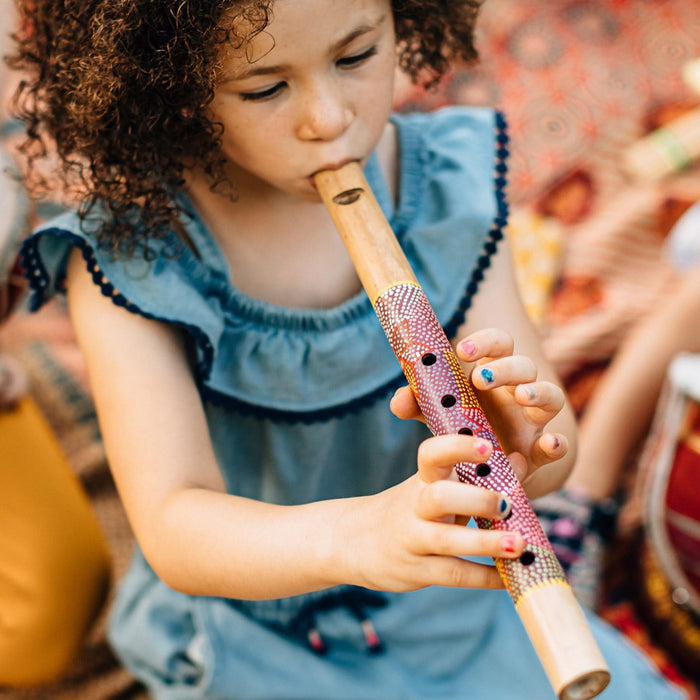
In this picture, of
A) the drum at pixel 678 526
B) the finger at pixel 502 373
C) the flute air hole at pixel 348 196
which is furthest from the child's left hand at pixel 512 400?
the drum at pixel 678 526

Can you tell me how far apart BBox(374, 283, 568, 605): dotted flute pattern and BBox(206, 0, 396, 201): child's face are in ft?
0.37

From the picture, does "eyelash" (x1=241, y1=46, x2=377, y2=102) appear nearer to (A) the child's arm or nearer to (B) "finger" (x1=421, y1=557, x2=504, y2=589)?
(A) the child's arm

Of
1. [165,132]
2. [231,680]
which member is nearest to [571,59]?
[165,132]

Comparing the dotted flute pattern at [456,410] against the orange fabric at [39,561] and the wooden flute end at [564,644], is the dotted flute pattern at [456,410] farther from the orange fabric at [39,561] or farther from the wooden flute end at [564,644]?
the orange fabric at [39,561]

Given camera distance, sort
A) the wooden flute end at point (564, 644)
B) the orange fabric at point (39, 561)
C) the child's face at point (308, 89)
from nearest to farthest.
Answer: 1. the wooden flute end at point (564, 644)
2. the child's face at point (308, 89)
3. the orange fabric at point (39, 561)

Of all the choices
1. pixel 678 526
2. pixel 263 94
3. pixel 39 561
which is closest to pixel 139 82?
pixel 263 94

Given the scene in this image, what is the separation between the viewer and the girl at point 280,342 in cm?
44

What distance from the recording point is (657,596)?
0.89 metres

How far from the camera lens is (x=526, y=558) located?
38 cm

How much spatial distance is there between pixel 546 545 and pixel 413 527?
2.6 inches

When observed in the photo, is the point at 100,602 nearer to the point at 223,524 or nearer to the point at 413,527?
the point at 223,524

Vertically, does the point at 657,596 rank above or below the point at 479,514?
below

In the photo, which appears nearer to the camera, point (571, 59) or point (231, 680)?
A: point (231, 680)

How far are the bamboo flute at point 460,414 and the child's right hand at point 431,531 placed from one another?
16 mm
